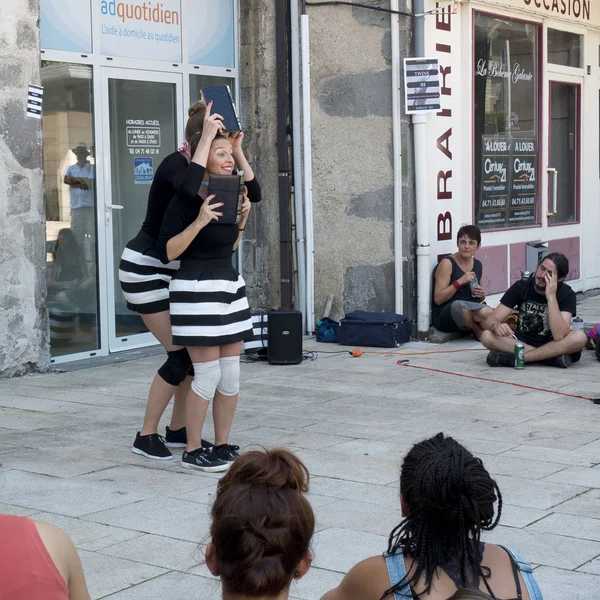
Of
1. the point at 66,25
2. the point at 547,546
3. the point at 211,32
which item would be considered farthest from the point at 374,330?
the point at 547,546

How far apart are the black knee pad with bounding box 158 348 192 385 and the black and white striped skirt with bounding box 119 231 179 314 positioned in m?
0.25

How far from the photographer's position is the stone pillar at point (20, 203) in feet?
25.6

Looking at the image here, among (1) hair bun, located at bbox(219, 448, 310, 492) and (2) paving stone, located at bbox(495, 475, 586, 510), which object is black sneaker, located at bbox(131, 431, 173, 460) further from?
(1) hair bun, located at bbox(219, 448, 310, 492)

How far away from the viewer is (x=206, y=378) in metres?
5.32

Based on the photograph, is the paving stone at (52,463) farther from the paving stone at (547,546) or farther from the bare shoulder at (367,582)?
the bare shoulder at (367,582)

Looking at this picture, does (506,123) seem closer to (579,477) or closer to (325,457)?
(325,457)

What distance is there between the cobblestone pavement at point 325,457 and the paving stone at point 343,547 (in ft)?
0.04

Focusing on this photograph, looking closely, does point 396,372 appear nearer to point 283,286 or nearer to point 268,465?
point 283,286

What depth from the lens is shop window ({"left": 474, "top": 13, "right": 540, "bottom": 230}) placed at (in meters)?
11.0

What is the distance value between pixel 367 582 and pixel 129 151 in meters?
7.09

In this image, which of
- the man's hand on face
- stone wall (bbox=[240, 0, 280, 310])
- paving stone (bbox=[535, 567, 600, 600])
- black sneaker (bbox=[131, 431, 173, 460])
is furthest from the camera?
stone wall (bbox=[240, 0, 280, 310])

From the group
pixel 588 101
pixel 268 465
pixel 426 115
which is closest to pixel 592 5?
pixel 588 101

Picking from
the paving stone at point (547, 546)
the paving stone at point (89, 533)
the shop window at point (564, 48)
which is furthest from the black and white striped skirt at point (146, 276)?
the shop window at point (564, 48)

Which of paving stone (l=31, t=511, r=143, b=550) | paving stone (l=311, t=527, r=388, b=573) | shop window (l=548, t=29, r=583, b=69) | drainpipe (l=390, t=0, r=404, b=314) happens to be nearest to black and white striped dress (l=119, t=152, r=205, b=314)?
paving stone (l=31, t=511, r=143, b=550)
